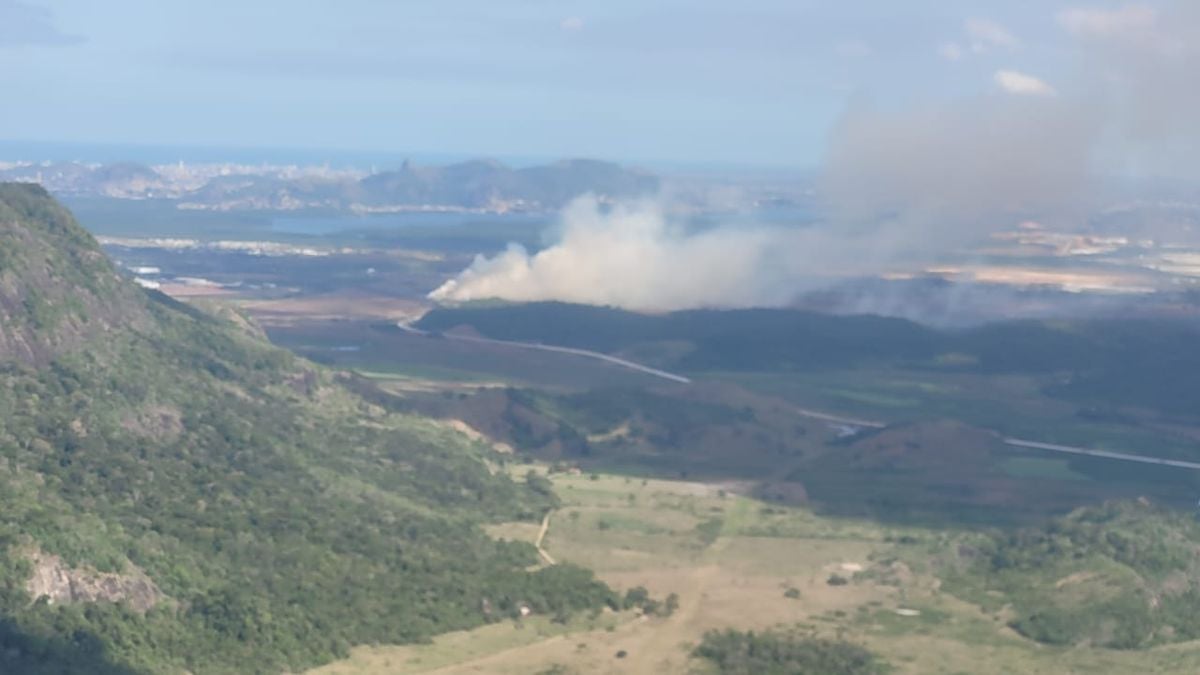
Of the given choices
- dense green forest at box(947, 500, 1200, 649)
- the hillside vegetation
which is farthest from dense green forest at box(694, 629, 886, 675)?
the hillside vegetation

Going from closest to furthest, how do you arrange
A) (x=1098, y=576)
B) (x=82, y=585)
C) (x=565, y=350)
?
(x=82, y=585) < (x=1098, y=576) < (x=565, y=350)

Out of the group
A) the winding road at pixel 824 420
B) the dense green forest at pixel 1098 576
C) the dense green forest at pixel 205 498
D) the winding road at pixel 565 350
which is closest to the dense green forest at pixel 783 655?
the dense green forest at pixel 205 498

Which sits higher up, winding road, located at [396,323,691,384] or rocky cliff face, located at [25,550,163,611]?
winding road, located at [396,323,691,384]

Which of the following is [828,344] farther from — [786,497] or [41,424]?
[41,424]

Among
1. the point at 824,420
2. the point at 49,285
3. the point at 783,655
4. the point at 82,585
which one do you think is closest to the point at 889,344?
the point at 824,420

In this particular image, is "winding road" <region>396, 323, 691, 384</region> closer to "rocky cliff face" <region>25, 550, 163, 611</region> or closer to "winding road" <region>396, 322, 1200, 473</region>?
"winding road" <region>396, 322, 1200, 473</region>

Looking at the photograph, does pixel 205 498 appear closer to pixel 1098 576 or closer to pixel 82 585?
pixel 82 585
